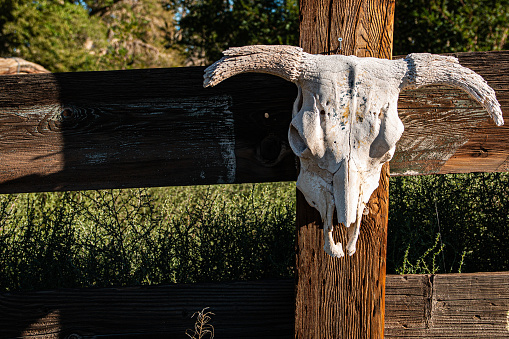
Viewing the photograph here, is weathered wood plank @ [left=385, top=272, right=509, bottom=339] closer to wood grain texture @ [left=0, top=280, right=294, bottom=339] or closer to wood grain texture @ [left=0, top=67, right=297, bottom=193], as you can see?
wood grain texture @ [left=0, top=280, right=294, bottom=339]

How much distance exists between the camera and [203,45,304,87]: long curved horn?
5.17ft

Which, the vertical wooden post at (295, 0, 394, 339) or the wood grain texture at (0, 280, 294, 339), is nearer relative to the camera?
the vertical wooden post at (295, 0, 394, 339)

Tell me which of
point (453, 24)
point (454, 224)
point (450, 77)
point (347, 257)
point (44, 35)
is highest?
point (44, 35)

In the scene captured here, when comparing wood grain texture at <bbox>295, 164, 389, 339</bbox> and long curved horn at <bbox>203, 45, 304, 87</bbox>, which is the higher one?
long curved horn at <bbox>203, 45, 304, 87</bbox>

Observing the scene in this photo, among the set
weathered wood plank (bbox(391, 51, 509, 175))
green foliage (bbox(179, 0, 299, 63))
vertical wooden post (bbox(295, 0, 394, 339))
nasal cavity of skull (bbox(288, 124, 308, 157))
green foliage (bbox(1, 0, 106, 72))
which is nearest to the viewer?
nasal cavity of skull (bbox(288, 124, 308, 157))

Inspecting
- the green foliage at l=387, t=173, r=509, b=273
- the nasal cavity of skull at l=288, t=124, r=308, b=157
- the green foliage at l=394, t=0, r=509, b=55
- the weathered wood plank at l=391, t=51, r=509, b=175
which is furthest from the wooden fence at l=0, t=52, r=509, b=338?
the green foliage at l=394, t=0, r=509, b=55

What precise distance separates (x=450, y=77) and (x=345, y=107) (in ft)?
1.33

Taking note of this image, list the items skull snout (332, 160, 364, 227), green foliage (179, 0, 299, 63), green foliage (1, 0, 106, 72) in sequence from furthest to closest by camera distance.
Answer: green foliage (1, 0, 106, 72), green foliage (179, 0, 299, 63), skull snout (332, 160, 364, 227)

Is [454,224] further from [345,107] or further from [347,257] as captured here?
[345,107]

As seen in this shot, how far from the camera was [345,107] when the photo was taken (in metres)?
1.56

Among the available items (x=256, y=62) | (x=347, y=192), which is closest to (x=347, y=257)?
(x=347, y=192)

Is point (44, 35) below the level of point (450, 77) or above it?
above

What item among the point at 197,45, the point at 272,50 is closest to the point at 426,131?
the point at 272,50

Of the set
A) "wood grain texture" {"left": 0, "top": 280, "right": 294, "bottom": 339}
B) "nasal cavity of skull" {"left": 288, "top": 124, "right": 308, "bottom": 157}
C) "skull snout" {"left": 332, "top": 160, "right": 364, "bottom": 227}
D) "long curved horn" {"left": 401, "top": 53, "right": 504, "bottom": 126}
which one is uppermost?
"long curved horn" {"left": 401, "top": 53, "right": 504, "bottom": 126}
